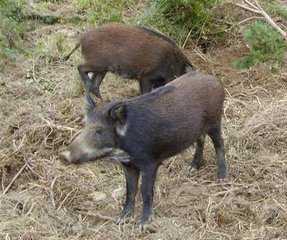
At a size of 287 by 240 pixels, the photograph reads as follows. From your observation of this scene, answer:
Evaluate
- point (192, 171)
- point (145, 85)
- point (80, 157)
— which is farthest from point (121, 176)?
point (145, 85)

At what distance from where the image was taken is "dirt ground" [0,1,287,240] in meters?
5.37

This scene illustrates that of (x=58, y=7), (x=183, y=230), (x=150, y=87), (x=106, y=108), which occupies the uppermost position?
(x=106, y=108)

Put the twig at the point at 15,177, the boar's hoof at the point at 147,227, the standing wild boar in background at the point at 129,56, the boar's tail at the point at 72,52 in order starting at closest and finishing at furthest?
the boar's hoof at the point at 147,227 < the twig at the point at 15,177 < the standing wild boar in background at the point at 129,56 < the boar's tail at the point at 72,52

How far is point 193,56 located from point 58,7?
2.58m

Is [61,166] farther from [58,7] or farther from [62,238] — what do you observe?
[58,7]

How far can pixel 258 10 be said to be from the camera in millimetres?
8820

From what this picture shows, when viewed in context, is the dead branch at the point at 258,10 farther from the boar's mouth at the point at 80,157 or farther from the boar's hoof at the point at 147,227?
the boar's mouth at the point at 80,157

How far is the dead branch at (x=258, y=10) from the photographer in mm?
8454

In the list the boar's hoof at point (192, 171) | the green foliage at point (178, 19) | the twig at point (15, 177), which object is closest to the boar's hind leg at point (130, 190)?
the boar's hoof at point (192, 171)

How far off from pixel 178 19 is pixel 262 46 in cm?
129

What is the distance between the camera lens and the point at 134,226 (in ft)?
17.9

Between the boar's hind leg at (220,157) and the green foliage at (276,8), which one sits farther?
the green foliage at (276,8)

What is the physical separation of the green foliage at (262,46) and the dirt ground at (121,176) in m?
0.13

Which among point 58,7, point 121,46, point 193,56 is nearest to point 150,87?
point 121,46
